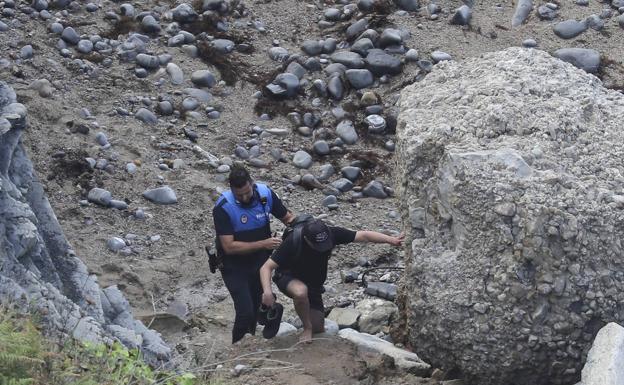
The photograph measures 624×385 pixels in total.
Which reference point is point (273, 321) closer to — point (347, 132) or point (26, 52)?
point (347, 132)

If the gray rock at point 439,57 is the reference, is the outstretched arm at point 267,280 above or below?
above

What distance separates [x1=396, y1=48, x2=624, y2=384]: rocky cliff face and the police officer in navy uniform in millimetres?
1220

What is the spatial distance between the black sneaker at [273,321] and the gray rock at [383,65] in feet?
18.8

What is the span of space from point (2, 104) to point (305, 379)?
115 inches

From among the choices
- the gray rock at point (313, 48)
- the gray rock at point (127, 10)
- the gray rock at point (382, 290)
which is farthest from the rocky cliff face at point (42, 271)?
the gray rock at point (127, 10)

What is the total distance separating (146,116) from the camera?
13531 mm

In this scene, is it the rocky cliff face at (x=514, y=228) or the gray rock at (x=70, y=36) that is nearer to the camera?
the rocky cliff face at (x=514, y=228)

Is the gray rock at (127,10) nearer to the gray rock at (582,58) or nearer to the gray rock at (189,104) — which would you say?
the gray rock at (189,104)

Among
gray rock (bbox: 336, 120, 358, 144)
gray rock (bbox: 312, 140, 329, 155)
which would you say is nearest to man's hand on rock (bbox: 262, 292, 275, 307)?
gray rock (bbox: 312, 140, 329, 155)

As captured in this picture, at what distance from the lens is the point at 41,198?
347 inches

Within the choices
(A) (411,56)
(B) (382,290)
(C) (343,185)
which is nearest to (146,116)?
(C) (343,185)

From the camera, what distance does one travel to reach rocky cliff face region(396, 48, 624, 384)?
8055mm

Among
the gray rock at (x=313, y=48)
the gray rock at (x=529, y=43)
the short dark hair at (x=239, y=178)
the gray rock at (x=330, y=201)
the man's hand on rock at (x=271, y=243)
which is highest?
the short dark hair at (x=239, y=178)

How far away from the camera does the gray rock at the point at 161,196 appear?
1235 cm
